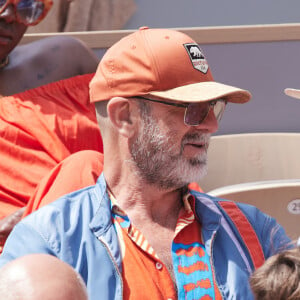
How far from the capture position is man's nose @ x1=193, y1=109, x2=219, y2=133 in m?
1.83

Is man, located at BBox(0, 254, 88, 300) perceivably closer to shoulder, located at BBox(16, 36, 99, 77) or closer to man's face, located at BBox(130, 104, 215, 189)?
man's face, located at BBox(130, 104, 215, 189)

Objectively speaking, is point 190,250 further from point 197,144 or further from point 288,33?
point 288,33

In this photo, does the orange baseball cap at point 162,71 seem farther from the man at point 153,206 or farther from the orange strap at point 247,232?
the orange strap at point 247,232

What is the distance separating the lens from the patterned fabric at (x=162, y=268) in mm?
1733

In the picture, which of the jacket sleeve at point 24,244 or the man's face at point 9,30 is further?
the man's face at point 9,30

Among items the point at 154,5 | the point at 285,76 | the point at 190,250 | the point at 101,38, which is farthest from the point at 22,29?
the point at 154,5

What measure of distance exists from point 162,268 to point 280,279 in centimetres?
40

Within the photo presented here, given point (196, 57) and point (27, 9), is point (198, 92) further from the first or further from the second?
point (27, 9)

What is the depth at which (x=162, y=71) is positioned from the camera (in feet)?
5.98

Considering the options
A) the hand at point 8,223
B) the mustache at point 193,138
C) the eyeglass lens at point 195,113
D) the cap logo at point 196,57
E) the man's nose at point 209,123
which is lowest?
the hand at point 8,223

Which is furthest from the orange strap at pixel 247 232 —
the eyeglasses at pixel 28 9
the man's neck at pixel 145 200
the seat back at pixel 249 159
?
the eyeglasses at pixel 28 9

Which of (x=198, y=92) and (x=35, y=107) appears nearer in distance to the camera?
(x=198, y=92)

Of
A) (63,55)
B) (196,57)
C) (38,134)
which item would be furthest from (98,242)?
(63,55)

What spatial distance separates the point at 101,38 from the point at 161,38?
1.72 meters
